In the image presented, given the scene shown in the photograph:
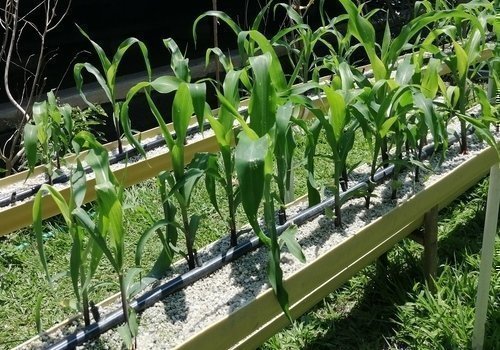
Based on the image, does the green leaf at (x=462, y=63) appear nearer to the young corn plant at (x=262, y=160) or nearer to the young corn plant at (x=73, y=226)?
the young corn plant at (x=262, y=160)

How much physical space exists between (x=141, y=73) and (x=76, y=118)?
4.27ft

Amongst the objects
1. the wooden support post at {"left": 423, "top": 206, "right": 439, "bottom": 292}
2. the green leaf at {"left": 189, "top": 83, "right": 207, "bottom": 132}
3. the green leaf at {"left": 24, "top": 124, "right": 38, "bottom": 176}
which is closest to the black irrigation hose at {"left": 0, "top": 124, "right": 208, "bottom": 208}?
the green leaf at {"left": 24, "top": 124, "right": 38, "bottom": 176}

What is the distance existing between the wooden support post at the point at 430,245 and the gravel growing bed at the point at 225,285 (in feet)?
0.50

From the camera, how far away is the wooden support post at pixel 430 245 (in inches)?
78.5

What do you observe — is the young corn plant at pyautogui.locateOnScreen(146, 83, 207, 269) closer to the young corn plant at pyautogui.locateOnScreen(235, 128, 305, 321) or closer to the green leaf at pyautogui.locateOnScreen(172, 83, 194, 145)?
the green leaf at pyautogui.locateOnScreen(172, 83, 194, 145)

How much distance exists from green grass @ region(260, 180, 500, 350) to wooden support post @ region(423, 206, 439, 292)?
1.7 inches

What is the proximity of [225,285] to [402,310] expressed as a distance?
0.88 metres

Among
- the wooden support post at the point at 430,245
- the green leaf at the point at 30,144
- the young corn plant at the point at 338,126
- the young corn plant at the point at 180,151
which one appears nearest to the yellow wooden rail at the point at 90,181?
the green leaf at the point at 30,144

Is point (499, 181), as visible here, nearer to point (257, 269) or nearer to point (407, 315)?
point (407, 315)

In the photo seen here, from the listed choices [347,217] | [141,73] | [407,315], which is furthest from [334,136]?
[141,73]

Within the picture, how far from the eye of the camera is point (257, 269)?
5.03 feet

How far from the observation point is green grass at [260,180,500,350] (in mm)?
1997

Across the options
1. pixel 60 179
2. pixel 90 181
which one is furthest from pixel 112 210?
pixel 60 179

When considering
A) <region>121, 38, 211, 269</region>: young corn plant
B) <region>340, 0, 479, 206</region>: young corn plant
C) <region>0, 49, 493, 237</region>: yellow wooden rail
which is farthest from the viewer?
<region>0, 49, 493, 237</region>: yellow wooden rail
